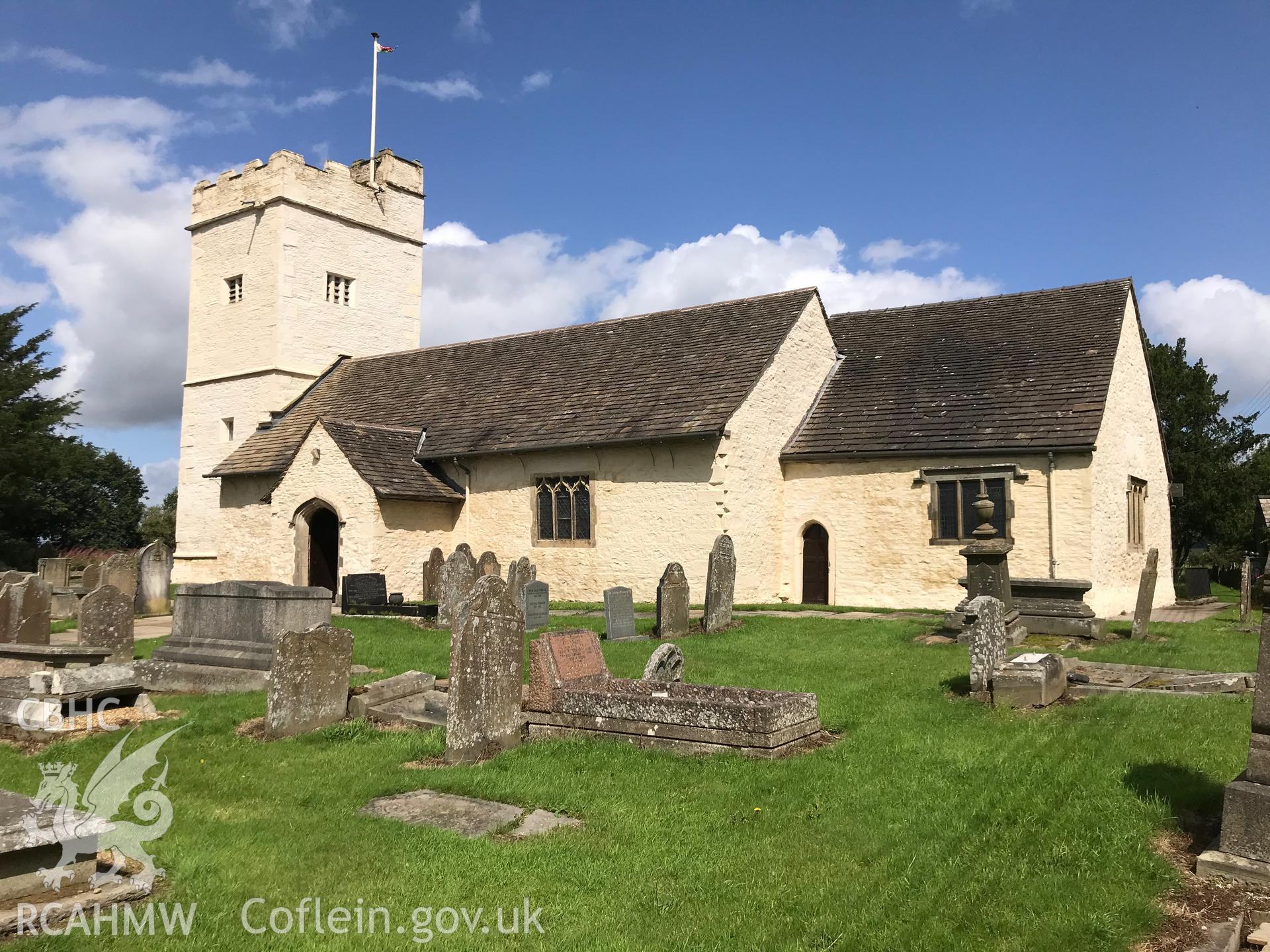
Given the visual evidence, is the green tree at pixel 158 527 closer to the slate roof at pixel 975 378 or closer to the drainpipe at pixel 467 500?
the drainpipe at pixel 467 500

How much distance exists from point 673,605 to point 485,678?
7.30m

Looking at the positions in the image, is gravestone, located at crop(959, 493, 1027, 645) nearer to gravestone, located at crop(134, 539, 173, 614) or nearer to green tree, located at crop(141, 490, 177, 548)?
gravestone, located at crop(134, 539, 173, 614)

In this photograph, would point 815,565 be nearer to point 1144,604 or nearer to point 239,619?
point 1144,604

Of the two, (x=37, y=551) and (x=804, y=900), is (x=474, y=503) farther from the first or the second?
(x=37, y=551)

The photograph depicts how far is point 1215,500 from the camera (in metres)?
32.2

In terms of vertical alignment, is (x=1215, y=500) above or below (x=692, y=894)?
above

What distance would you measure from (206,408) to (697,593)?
787 inches

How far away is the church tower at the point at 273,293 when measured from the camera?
97.8 feet

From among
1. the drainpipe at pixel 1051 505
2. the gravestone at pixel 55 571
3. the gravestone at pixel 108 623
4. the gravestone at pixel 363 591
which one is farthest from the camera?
the gravestone at pixel 55 571

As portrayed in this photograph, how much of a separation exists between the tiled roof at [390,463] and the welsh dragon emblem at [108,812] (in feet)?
43.3

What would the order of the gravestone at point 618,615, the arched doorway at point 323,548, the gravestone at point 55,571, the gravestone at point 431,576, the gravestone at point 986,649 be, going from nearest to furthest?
the gravestone at point 986,649 < the gravestone at point 618,615 < the gravestone at point 431,576 < the arched doorway at point 323,548 < the gravestone at point 55,571

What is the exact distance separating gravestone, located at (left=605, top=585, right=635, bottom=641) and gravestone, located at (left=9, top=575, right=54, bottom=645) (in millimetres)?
7983

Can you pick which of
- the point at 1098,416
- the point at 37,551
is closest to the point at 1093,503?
the point at 1098,416

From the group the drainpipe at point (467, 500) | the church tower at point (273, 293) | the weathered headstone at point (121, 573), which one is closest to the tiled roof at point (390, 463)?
the drainpipe at point (467, 500)
